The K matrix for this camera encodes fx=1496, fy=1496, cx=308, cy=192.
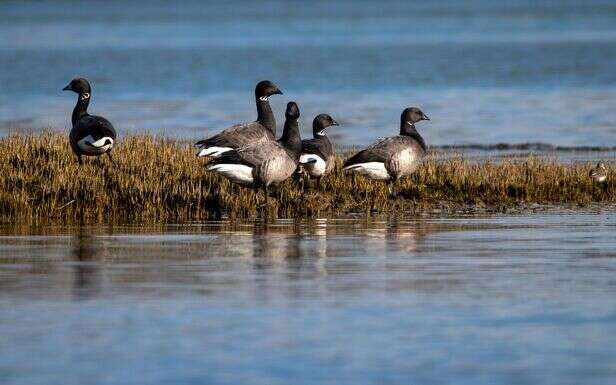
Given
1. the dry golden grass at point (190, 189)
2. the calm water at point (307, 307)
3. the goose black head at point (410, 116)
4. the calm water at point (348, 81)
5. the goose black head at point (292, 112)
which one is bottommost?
the calm water at point (307, 307)

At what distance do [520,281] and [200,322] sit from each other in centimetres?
306

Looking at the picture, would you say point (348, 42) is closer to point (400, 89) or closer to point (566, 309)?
point (400, 89)

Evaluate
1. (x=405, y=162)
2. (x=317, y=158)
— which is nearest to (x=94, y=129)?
(x=317, y=158)

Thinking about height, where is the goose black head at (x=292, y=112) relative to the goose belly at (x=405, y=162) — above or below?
above

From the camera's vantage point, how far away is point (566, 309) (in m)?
11.2

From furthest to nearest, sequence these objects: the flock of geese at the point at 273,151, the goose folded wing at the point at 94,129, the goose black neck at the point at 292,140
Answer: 1. the goose folded wing at the point at 94,129
2. the goose black neck at the point at 292,140
3. the flock of geese at the point at 273,151

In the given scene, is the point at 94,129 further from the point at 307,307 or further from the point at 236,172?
the point at 307,307

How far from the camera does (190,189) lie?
18688mm

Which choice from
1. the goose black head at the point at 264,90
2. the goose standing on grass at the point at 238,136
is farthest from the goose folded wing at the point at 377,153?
the goose black head at the point at 264,90

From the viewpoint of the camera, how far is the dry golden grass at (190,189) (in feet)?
59.1

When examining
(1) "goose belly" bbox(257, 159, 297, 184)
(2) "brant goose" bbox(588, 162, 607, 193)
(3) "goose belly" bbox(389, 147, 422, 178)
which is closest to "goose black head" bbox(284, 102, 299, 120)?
(1) "goose belly" bbox(257, 159, 297, 184)

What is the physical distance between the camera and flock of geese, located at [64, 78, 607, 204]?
731 inches

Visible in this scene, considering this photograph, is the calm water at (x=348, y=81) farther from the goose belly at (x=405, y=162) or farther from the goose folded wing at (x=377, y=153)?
the goose folded wing at (x=377, y=153)

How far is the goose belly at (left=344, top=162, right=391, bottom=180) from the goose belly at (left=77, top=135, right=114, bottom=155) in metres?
3.22
